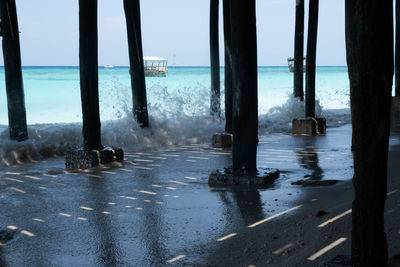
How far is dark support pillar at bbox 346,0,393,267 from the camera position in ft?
8.03

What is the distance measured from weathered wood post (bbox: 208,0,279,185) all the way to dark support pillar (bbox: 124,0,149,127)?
4159 millimetres

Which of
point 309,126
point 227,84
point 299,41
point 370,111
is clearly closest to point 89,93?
point 227,84

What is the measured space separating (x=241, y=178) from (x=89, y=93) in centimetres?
261

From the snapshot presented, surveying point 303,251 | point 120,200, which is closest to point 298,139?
point 120,200

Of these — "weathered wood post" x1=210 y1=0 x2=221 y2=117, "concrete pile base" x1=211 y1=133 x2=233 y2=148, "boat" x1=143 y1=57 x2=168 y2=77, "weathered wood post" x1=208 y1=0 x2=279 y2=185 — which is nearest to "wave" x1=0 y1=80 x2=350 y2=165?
"weathered wood post" x1=210 y1=0 x2=221 y2=117

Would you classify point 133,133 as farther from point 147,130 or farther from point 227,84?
point 227,84

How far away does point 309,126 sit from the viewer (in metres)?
10.2

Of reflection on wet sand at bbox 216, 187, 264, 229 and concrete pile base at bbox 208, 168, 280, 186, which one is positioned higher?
concrete pile base at bbox 208, 168, 280, 186

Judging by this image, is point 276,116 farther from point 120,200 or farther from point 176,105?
point 120,200

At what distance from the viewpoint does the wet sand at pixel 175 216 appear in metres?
3.33

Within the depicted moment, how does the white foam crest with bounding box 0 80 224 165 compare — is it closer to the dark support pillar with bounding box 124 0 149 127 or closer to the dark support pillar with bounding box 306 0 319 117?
the dark support pillar with bounding box 124 0 149 127

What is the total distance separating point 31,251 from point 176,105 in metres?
8.52

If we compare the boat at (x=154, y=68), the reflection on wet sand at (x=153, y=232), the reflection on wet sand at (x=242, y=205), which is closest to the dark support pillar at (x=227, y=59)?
the reflection on wet sand at (x=242, y=205)

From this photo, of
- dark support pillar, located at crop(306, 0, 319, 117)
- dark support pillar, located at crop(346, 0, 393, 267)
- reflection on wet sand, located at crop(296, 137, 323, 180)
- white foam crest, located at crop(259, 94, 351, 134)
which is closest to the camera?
dark support pillar, located at crop(346, 0, 393, 267)
